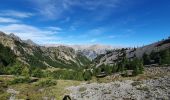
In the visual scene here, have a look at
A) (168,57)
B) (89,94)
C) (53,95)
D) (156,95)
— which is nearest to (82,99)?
(89,94)

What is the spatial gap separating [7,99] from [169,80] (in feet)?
146

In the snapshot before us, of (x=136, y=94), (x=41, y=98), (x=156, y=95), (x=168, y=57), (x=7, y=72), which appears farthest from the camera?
(x=7, y=72)

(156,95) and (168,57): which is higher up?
(168,57)

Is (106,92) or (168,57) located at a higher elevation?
(168,57)

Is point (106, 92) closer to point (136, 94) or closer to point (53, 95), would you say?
point (136, 94)

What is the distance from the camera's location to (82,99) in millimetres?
58406

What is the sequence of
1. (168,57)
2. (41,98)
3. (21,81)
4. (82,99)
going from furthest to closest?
(168,57) → (21,81) → (41,98) → (82,99)

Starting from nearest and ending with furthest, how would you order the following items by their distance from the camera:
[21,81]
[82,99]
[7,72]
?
[82,99] → [21,81] → [7,72]

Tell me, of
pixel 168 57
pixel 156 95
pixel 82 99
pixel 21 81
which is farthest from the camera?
pixel 168 57

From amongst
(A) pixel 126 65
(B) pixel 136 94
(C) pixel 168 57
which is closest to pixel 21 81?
(B) pixel 136 94

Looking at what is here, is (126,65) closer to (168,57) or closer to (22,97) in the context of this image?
(168,57)

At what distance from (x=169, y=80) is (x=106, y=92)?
1735 cm

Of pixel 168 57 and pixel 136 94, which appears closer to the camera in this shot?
pixel 136 94

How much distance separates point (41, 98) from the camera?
6256cm
